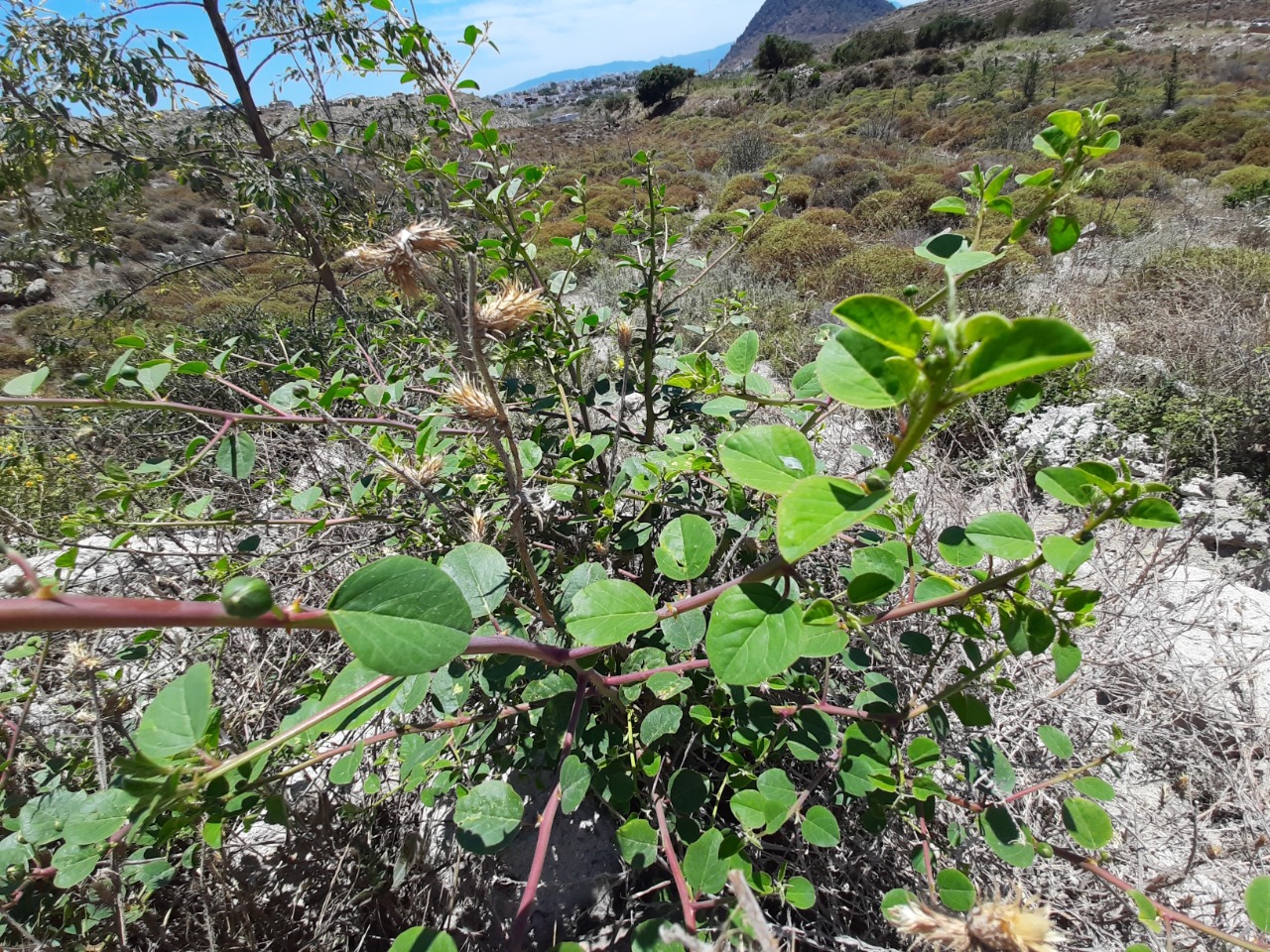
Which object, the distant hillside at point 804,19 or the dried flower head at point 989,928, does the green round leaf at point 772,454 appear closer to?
the dried flower head at point 989,928

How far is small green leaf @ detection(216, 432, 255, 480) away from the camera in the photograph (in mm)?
859

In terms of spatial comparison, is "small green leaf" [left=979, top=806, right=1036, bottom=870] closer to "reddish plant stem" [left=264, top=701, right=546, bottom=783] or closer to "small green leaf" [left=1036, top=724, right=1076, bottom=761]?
"small green leaf" [left=1036, top=724, right=1076, bottom=761]

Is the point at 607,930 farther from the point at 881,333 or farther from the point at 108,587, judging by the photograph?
the point at 108,587

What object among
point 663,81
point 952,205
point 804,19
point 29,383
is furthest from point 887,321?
point 804,19

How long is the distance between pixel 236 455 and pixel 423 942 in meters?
0.73

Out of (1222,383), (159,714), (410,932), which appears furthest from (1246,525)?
(159,714)

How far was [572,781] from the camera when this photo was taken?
76 centimetres

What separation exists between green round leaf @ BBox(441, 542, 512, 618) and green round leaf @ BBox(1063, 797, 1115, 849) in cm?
85

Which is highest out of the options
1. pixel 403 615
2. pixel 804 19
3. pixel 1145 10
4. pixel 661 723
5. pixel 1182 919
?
pixel 804 19

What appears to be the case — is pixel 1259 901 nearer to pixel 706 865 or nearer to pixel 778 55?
pixel 706 865

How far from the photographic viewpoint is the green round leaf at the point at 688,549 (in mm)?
722

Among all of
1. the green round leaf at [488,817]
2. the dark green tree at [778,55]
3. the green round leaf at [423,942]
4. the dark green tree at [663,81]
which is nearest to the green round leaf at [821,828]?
the green round leaf at [488,817]

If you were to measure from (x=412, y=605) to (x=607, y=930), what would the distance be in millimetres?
950

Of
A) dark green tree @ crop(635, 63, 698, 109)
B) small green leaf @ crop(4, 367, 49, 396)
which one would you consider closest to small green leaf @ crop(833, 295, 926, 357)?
small green leaf @ crop(4, 367, 49, 396)
